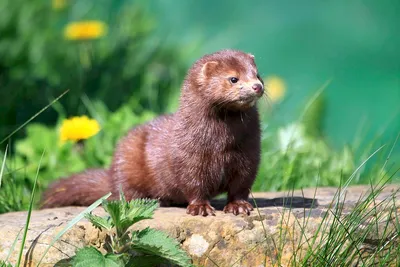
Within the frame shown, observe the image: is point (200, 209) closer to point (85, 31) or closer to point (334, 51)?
point (334, 51)

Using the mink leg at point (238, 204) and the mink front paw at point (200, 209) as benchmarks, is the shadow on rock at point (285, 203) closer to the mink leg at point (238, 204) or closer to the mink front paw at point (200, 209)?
the mink leg at point (238, 204)

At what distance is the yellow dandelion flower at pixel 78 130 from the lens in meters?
6.10

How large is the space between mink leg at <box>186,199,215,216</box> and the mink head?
0.49 metres

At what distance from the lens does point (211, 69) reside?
4.39 m

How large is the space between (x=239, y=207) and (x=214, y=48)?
4.11m

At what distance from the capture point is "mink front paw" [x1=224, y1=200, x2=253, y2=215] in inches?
169

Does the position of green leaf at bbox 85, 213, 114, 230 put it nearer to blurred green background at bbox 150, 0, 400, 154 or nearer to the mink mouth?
the mink mouth

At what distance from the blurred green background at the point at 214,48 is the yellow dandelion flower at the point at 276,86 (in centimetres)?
5

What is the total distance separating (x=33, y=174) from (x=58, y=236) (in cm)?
246

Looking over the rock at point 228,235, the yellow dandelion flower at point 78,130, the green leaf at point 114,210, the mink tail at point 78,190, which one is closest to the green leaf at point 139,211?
the green leaf at point 114,210

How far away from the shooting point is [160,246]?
3.70m

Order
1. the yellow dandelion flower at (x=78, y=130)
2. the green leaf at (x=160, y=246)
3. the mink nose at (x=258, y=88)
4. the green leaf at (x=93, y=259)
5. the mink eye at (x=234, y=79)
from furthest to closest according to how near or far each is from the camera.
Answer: the yellow dandelion flower at (x=78, y=130) → the mink eye at (x=234, y=79) → the mink nose at (x=258, y=88) → the green leaf at (x=160, y=246) → the green leaf at (x=93, y=259)

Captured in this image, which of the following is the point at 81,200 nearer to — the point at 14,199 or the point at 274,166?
the point at 14,199

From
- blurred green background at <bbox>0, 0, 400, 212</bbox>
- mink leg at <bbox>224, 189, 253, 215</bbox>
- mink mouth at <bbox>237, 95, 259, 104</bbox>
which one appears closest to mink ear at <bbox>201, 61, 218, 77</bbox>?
mink mouth at <bbox>237, 95, 259, 104</bbox>
